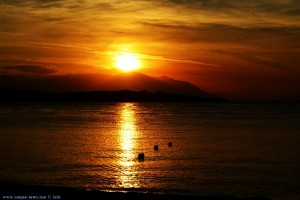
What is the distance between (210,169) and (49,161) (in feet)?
48.2

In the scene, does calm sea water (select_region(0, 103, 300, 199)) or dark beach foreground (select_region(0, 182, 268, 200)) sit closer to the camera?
dark beach foreground (select_region(0, 182, 268, 200))

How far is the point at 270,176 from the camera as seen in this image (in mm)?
32656

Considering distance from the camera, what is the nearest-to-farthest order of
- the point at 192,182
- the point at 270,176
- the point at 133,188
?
1. the point at 133,188
2. the point at 192,182
3. the point at 270,176

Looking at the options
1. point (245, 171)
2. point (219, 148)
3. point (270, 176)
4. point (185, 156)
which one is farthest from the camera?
point (219, 148)

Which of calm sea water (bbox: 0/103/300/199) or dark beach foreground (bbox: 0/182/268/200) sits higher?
dark beach foreground (bbox: 0/182/268/200)

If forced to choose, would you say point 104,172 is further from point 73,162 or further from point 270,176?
point 270,176

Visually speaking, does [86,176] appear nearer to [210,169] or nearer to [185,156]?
[210,169]

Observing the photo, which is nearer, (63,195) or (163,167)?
(63,195)

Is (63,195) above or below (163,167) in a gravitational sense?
above

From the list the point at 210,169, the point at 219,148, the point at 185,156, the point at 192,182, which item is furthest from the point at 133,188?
the point at 219,148

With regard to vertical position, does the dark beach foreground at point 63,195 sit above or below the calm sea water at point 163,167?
above

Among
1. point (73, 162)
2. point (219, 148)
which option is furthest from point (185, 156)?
point (73, 162)

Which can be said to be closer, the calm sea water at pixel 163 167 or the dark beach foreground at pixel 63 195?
the dark beach foreground at pixel 63 195

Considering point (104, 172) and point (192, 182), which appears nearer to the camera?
point (192, 182)
